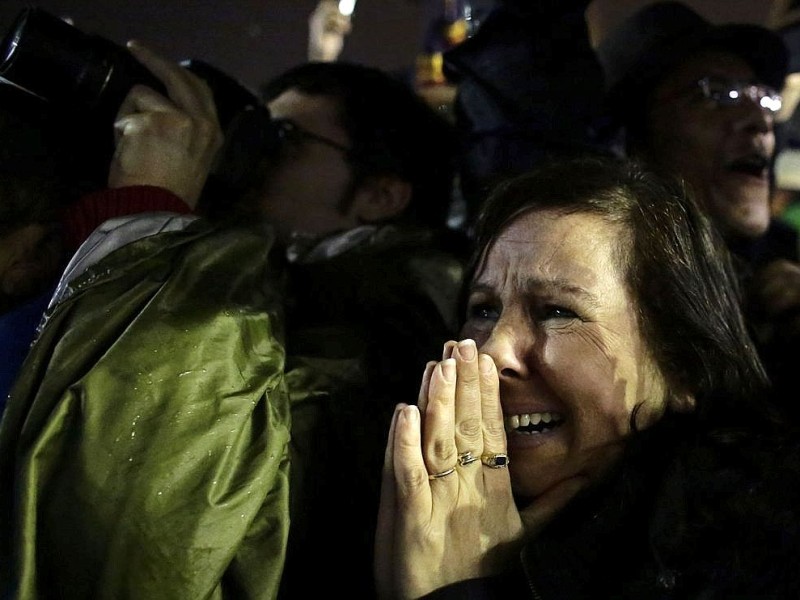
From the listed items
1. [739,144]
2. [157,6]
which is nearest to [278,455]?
[739,144]

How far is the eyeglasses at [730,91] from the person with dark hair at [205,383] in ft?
1.93

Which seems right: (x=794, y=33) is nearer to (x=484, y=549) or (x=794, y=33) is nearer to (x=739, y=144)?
(x=739, y=144)

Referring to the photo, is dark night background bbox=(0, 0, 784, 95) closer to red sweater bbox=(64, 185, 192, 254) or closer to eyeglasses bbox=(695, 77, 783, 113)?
eyeglasses bbox=(695, 77, 783, 113)

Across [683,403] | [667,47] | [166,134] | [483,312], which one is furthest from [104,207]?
[667,47]

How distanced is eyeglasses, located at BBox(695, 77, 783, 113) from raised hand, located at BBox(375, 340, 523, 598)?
0.90m

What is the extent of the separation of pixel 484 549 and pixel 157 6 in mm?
1684

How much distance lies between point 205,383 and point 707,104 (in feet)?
3.54

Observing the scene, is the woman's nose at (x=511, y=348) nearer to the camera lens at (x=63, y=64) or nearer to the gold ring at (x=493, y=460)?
the gold ring at (x=493, y=460)

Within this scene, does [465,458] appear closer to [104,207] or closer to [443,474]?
[443,474]

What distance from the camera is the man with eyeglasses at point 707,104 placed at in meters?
1.50

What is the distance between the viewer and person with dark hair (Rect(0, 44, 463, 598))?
0.80 meters

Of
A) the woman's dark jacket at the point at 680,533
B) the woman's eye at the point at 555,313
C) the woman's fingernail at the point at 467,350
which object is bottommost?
the woman's dark jacket at the point at 680,533

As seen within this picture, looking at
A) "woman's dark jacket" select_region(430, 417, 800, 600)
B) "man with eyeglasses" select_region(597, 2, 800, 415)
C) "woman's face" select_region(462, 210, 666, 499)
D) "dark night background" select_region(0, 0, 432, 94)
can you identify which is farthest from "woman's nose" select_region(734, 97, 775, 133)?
"dark night background" select_region(0, 0, 432, 94)

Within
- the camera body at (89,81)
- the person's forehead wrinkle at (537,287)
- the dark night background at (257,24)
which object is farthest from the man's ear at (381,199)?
the dark night background at (257,24)
